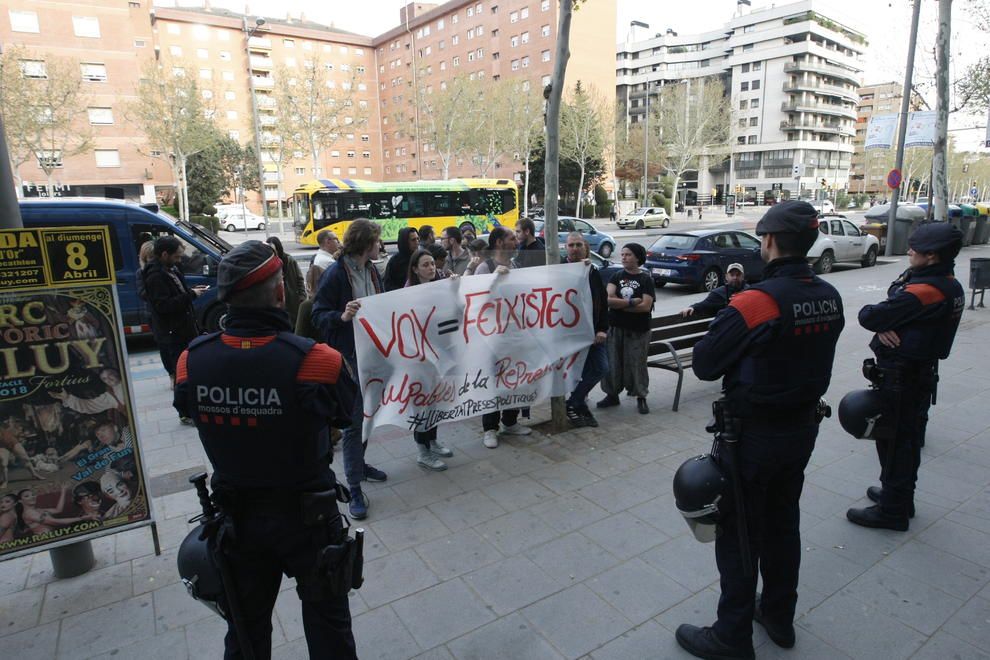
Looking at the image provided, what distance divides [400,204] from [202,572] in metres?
26.3

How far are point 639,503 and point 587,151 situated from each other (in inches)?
2044

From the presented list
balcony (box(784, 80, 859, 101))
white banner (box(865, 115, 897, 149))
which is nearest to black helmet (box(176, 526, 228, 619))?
white banner (box(865, 115, 897, 149))

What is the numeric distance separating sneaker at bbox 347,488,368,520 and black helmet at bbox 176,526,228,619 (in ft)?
6.10

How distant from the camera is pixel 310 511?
2137 millimetres

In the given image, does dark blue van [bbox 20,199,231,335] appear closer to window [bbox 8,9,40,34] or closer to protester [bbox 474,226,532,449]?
→ protester [bbox 474,226,532,449]

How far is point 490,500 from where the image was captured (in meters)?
4.28

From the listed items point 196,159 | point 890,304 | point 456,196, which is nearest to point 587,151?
point 456,196

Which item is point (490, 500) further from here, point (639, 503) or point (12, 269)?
point (12, 269)

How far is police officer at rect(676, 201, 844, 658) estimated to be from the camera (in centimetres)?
247

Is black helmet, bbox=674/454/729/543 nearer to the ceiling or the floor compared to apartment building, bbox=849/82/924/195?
nearer to the floor

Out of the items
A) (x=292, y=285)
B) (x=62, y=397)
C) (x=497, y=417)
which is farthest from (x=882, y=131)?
(x=62, y=397)

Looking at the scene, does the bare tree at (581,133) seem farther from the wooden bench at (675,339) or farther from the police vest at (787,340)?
the police vest at (787,340)

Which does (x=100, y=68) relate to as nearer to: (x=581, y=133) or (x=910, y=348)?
(x=581, y=133)

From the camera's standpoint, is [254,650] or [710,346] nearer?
[254,650]
